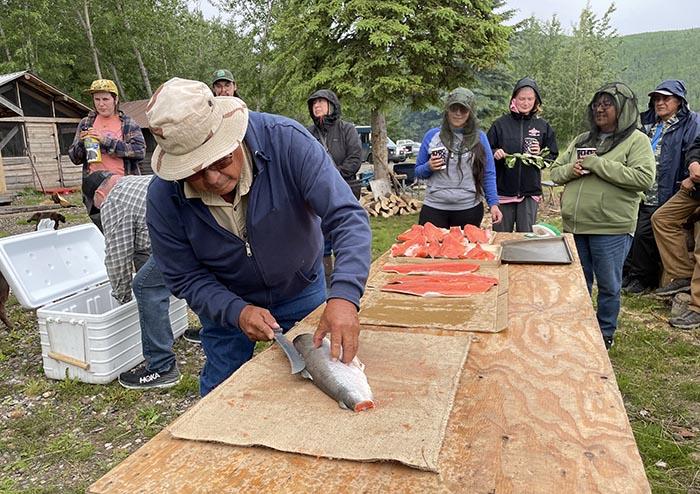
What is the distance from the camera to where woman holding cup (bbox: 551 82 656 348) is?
393cm

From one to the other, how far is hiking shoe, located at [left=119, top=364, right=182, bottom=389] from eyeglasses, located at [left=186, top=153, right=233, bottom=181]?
271 cm

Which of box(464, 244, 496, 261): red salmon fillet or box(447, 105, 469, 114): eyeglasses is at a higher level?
box(447, 105, 469, 114): eyeglasses

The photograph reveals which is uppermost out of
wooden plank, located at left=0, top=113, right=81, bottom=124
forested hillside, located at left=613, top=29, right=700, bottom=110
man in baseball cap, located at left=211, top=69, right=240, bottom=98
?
forested hillside, located at left=613, top=29, right=700, bottom=110

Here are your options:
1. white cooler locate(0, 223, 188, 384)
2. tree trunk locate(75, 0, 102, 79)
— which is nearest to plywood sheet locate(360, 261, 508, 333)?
white cooler locate(0, 223, 188, 384)

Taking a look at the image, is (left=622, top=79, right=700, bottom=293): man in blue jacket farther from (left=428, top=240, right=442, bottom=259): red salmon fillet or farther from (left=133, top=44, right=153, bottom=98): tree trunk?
(left=133, top=44, right=153, bottom=98): tree trunk

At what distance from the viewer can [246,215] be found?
6.98ft

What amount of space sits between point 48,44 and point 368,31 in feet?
70.8

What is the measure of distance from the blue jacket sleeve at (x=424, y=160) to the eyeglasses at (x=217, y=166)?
10.2 ft

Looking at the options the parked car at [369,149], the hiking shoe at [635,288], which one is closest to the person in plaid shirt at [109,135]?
the hiking shoe at [635,288]

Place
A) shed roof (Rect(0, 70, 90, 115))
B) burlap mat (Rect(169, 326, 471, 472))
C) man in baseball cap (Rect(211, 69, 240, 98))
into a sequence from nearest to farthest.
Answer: burlap mat (Rect(169, 326, 471, 472)) < man in baseball cap (Rect(211, 69, 240, 98)) < shed roof (Rect(0, 70, 90, 115))

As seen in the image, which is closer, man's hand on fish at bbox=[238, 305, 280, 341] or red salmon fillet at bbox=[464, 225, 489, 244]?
man's hand on fish at bbox=[238, 305, 280, 341]

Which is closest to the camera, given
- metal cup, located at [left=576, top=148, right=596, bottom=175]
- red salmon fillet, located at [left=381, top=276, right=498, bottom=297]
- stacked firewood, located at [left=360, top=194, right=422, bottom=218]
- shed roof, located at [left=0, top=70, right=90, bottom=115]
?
red salmon fillet, located at [left=381, top=276, right=498, bottom=297]

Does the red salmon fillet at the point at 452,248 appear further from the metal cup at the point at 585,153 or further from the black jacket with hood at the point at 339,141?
the black jacket with hood at the point at 339,141

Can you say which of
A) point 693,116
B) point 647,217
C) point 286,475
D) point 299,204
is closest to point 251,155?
point 299,204
